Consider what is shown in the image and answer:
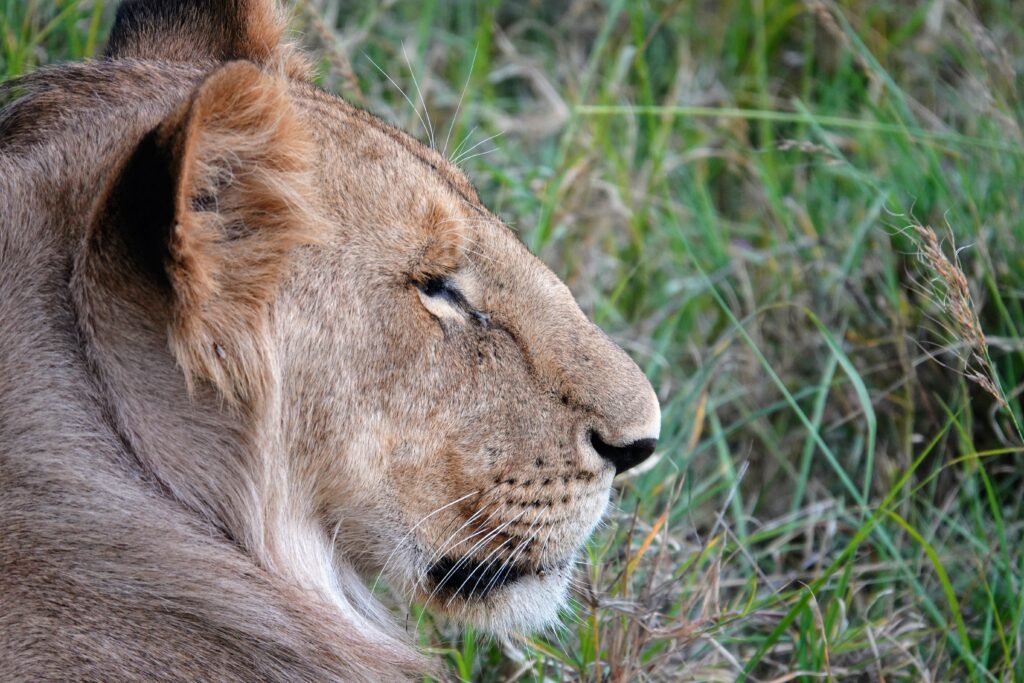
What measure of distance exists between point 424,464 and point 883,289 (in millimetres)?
2170

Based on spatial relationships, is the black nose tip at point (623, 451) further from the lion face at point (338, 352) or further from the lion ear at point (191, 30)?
the lion ear at point (191, 30)

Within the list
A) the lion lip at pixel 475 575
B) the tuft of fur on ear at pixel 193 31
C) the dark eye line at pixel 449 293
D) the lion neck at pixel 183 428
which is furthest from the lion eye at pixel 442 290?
the tuft of fur on ear at pixel 193 31

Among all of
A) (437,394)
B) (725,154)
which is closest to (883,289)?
(725,154)

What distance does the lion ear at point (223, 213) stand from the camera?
6.26ft

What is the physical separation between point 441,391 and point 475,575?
417 mm

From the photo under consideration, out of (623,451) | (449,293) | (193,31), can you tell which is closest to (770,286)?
(623,451)

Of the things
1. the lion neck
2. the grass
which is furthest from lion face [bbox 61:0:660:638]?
the grass

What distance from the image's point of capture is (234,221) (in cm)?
210

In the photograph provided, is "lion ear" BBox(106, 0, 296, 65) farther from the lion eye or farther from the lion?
the lion eye

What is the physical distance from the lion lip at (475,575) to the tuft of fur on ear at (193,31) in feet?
3.84

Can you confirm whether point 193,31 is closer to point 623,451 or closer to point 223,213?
point 223,213

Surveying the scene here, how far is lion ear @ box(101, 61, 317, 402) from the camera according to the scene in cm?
191

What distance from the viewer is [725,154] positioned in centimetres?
469

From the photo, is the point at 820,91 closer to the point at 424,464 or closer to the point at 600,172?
the point at 600,172
